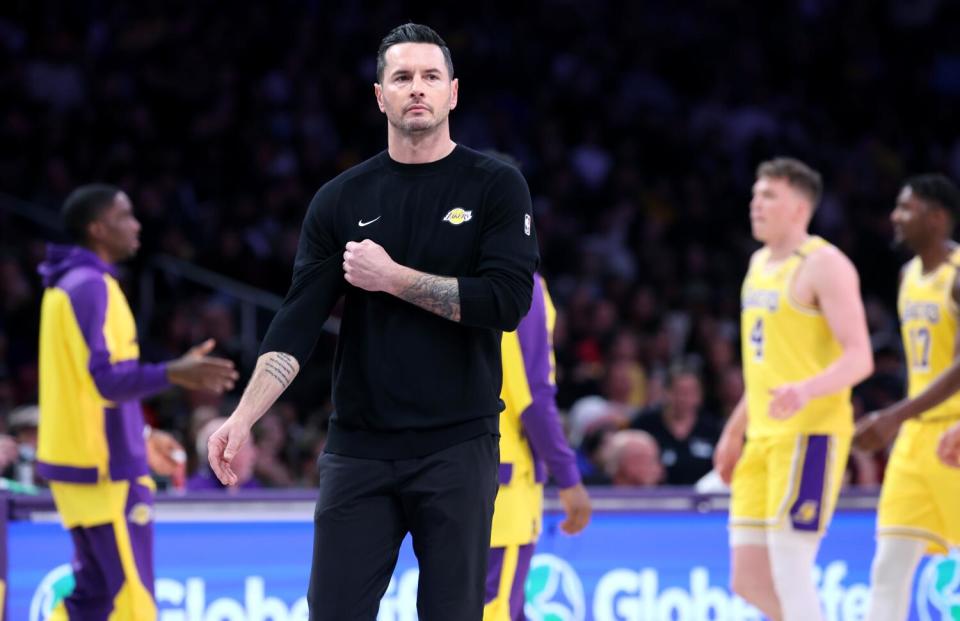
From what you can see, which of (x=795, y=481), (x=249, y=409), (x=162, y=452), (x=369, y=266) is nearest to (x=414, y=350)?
(x=369, y=266)

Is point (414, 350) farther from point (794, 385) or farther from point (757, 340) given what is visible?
point (757, 340)

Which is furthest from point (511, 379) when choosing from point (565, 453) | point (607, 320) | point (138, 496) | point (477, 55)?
point (477, 55)

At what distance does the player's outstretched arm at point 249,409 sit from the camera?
356cm

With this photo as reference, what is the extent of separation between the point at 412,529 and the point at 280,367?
1.75 ft

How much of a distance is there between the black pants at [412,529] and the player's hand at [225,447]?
12.0 inches

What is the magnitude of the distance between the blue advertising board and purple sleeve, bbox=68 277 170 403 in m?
1.23

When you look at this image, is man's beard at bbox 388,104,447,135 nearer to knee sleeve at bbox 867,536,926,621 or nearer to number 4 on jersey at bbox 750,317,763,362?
number 4 on jersey at bbox 750,317,763,362

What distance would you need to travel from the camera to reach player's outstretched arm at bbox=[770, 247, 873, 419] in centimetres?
555

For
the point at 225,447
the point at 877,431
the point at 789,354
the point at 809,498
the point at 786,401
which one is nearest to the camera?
the point at 225,447

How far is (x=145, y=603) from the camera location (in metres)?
5.77

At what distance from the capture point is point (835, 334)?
5.86 metres

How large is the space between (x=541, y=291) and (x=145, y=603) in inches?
78.1

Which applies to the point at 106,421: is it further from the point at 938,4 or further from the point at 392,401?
the point at 938,4

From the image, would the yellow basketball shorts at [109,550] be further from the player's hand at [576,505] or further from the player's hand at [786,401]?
the player's hand at [786,401]
